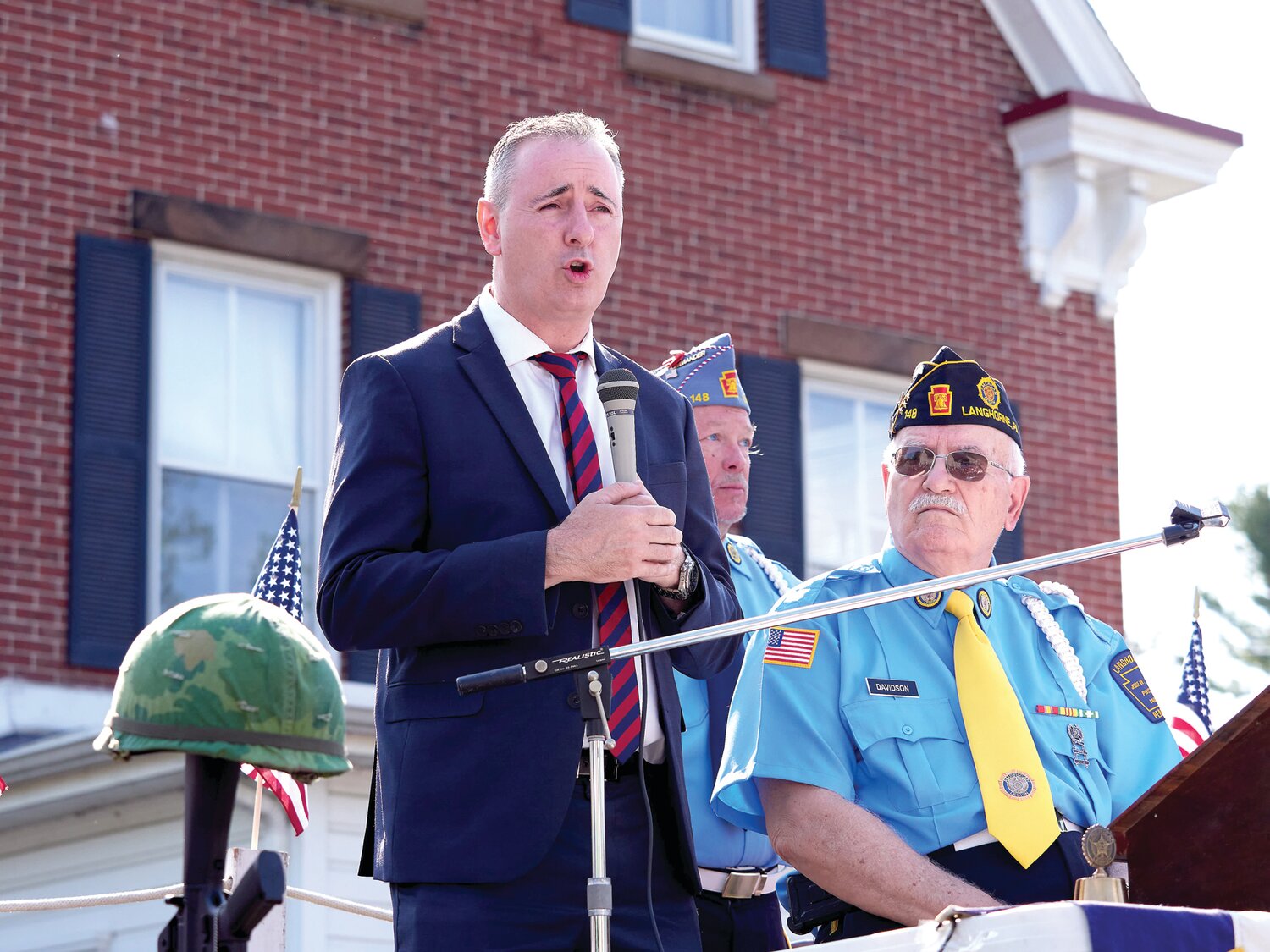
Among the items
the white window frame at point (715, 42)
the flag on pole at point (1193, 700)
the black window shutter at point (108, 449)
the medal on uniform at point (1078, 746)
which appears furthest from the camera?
the white window frame at point (715, 42)

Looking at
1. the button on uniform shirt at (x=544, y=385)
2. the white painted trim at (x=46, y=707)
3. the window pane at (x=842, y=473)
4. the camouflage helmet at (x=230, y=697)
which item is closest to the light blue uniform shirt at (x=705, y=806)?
the button on uniform shirt at (x=544, y=385)

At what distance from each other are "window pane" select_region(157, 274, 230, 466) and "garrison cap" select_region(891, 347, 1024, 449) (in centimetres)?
582

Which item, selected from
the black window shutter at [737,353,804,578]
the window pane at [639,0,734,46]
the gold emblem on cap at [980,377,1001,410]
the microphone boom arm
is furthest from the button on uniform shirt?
the window pane at [639,0,734,46]

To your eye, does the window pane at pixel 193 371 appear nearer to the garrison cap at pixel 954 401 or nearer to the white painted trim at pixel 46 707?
the white painted trim at pixel 46 707

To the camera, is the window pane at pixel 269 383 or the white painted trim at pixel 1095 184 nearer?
the window pane at pixel 269 383

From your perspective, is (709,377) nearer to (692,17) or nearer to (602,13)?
(602,13)

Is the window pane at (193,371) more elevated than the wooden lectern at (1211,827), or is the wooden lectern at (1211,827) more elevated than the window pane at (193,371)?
the window pane at (193,371)

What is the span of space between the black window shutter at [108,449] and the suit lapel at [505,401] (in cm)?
597

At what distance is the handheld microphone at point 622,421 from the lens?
3994mm

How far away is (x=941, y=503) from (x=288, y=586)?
347cm

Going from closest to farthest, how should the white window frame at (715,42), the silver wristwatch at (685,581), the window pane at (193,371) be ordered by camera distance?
the silver wristwatch at (685,581)
the window pane at (193,371)
the white window frame at (715,42)

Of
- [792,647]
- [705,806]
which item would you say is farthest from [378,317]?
[792,647]

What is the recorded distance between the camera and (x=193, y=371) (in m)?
10.8

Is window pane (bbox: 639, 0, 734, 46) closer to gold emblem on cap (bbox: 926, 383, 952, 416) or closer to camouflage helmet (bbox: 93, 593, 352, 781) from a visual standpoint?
gold emblem on cap (bbox: 926, 383, 952, 416)
